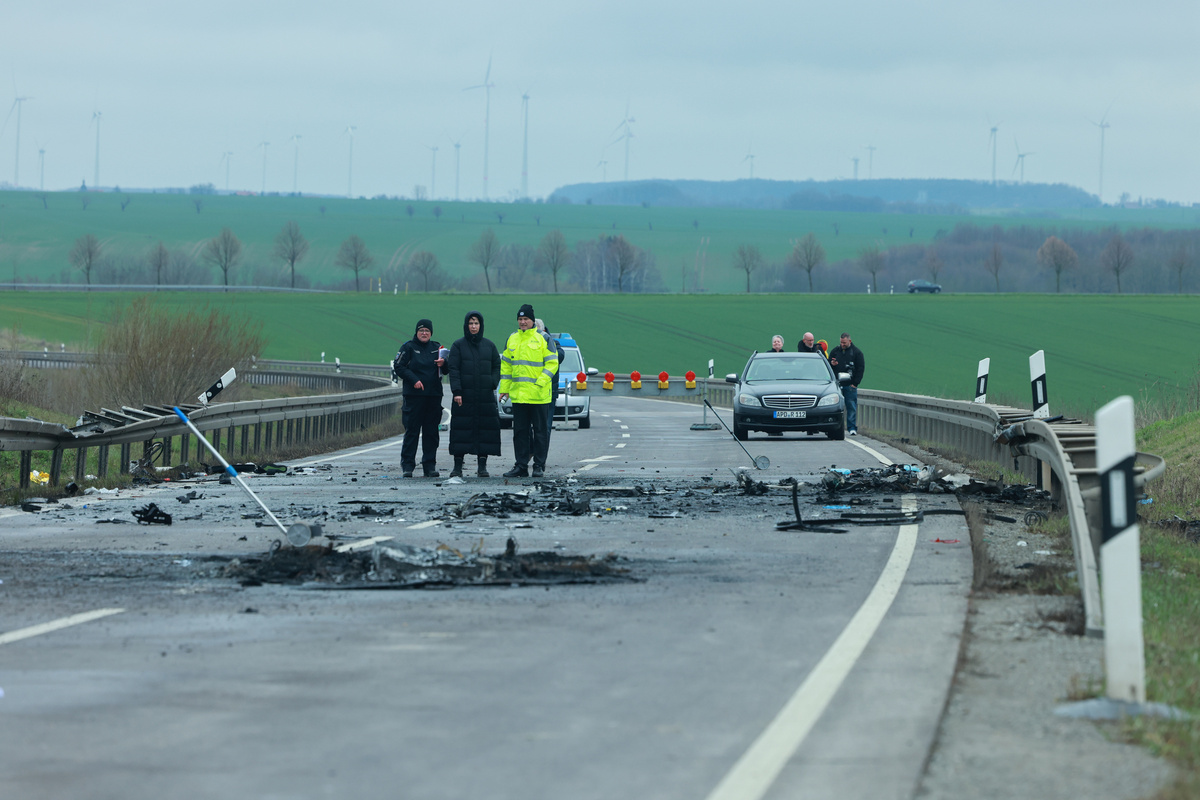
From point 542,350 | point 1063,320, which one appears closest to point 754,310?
point 1063,320

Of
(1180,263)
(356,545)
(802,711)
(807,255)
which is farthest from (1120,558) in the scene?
(807,255)

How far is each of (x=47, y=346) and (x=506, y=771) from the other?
81.8 metres

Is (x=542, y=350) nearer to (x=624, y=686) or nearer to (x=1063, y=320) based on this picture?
(x=624, y=686)

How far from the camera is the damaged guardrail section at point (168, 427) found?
1575 centimetres

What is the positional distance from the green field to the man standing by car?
103 ft

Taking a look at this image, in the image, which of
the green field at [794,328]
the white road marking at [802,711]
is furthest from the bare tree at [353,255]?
the white road marking at [802,711]

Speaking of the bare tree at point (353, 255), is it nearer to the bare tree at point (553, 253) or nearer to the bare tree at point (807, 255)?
the bare tree at point (553, 253)

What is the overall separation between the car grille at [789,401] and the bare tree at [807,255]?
149 meters

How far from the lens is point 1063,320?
100250mm

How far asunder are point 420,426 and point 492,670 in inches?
517

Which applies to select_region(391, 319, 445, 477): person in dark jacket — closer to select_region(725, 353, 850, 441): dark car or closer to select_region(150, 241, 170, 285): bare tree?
select_region(725, 353, 850, 441): dark car

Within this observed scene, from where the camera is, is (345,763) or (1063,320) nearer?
(345,763)

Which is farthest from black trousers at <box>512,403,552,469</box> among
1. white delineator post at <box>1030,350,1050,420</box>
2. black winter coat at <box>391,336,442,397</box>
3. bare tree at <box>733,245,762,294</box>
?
bare tree at <box>733,245,762,294</box>

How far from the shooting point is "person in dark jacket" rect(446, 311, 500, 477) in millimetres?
18766
